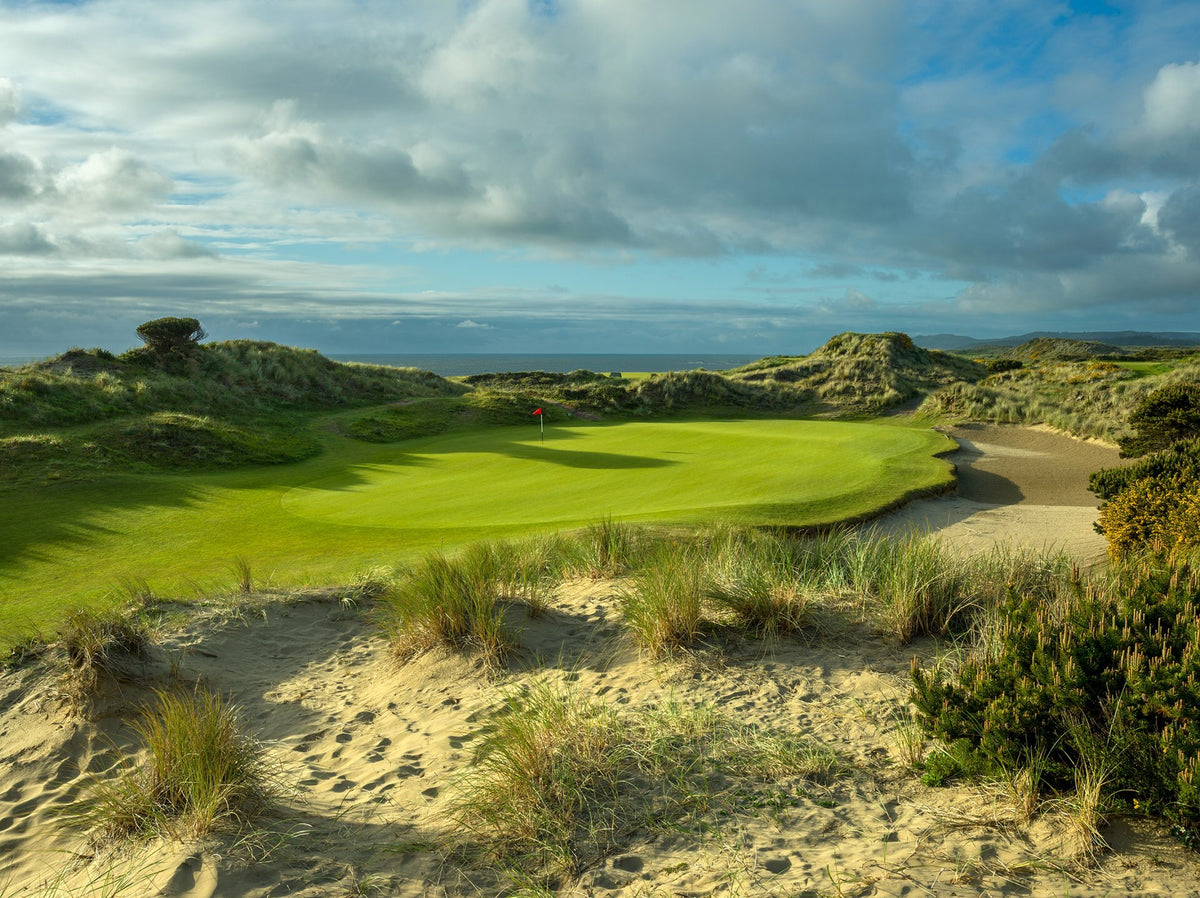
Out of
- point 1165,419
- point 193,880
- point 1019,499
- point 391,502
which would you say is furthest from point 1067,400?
point 193,880

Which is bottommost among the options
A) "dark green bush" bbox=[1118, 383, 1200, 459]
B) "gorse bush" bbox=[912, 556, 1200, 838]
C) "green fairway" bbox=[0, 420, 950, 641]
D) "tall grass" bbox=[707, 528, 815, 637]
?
"green fairway" bbox=[0, 420, 950, 641]

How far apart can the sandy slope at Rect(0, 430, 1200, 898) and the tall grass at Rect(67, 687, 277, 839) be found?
0.47ft

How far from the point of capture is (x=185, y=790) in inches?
153

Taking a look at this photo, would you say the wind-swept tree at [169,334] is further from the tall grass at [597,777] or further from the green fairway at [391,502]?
the tall grass at [597,777]

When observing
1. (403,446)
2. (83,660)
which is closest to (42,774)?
(83,660)

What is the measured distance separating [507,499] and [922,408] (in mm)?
24745

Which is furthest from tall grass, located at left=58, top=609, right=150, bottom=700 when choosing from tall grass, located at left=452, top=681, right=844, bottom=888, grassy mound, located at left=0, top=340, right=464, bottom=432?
grassy mound, located at left=0, top=340, right=464, bottom=432

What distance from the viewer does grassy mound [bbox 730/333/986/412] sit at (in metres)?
36.3

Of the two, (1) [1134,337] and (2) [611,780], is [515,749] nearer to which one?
(2) [611,780]

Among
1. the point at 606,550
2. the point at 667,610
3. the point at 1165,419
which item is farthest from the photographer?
the point at 1165,419

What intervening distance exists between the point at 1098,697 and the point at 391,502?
11.3m

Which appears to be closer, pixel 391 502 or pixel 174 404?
pixel 391 502

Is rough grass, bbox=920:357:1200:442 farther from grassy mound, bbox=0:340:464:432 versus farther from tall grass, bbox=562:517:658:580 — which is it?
grassy mound, bbox=0:340:464:432

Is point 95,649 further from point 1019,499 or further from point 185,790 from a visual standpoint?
point 1019,499
